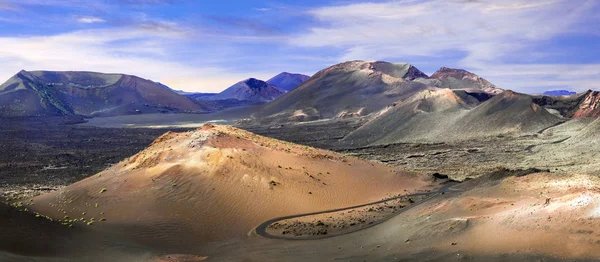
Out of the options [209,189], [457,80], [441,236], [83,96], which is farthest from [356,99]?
[441,236]

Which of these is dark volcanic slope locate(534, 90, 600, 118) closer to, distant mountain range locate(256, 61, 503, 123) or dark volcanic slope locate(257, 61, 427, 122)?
distant mountain range locate(256, 61, 503, 123)

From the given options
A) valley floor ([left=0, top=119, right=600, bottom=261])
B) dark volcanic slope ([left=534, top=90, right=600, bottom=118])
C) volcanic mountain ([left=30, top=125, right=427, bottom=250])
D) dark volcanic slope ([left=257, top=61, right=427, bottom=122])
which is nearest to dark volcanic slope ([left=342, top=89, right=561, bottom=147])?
dark volcanic slope ([left=534, top=90, right=600, bottom=118])

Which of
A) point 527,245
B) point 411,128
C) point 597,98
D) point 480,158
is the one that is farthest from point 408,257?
point 597,98

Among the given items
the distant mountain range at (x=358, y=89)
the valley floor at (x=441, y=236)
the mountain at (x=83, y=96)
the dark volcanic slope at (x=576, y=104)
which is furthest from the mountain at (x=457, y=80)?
the valley floor at (x=441, y=236)

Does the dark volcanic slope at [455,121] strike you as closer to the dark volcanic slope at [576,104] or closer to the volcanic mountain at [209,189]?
the dark volcanic slope at [576,104]

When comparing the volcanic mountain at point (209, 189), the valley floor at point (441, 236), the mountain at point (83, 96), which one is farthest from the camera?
the mountain at point (83, 96)

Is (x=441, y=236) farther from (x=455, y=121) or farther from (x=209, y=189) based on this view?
(x=455, y=121)
